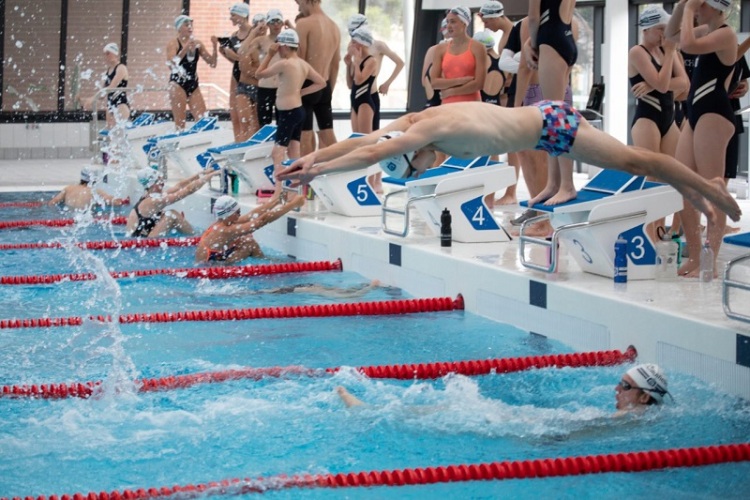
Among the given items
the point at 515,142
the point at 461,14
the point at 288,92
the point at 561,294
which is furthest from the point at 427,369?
the point at 288,92

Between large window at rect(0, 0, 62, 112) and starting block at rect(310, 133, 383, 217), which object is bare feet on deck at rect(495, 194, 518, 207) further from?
large window at rect(0, 0, 62, 112)

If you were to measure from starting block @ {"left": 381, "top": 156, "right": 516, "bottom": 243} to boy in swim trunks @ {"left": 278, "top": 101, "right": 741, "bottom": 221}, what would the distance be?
2.06m

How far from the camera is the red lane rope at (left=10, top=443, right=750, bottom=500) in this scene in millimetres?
3229

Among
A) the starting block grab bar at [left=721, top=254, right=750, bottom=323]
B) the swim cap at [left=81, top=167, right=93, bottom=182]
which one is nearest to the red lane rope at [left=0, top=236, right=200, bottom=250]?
the swim cap at [left=81, top=167, right=93, bottom=182]

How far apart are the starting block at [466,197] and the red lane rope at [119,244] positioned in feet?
8.33

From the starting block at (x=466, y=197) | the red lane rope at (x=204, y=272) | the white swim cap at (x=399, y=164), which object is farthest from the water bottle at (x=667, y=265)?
the red lane rope at (x=204, y=272)

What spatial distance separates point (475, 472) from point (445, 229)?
320 cm

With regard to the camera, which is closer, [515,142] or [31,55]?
[515,142]

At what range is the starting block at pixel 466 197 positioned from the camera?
6.36 m

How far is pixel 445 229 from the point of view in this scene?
636 centimetres

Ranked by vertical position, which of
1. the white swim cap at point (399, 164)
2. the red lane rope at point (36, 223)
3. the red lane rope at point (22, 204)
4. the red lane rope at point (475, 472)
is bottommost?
the red lane rope at point (475, 472)

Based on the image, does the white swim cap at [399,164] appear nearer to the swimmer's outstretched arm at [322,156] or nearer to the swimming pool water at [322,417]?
the swimmer's outstretched arm at [322,156]

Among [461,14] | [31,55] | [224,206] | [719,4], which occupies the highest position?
[31,55]

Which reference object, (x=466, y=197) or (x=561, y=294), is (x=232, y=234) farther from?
(x=561, y=294)
